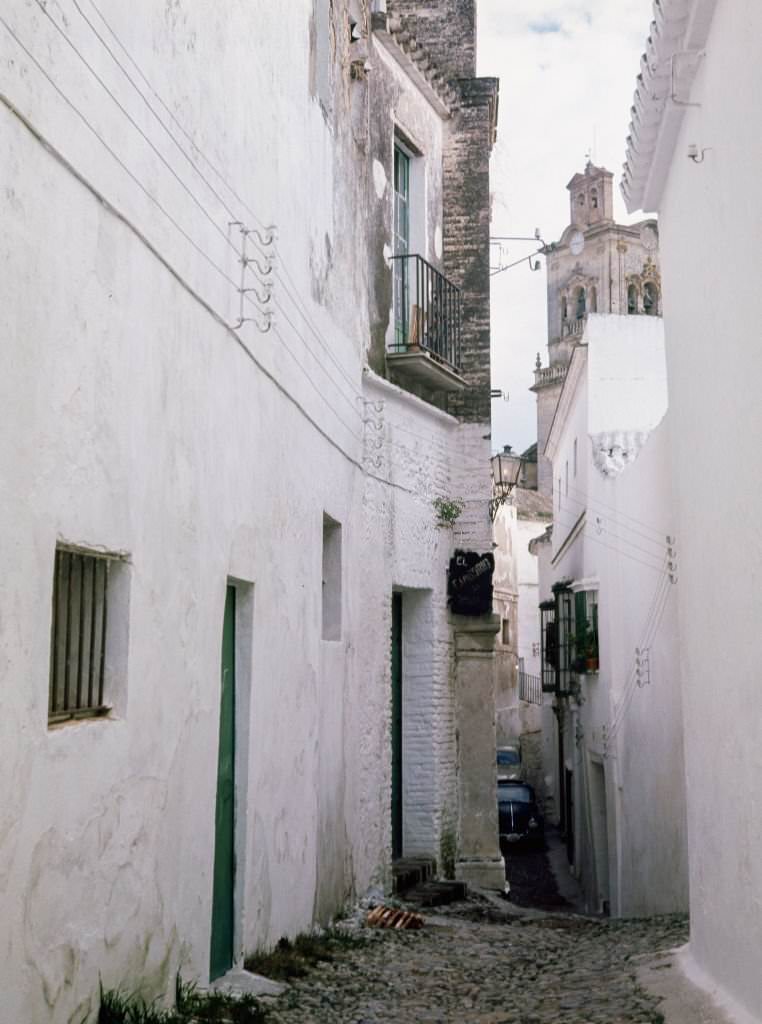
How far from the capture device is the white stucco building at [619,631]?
→ 1237 centimetres

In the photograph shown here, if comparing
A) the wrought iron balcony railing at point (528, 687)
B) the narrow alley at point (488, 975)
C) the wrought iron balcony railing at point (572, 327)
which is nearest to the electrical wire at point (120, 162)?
the narrow alley at point (488, 975)

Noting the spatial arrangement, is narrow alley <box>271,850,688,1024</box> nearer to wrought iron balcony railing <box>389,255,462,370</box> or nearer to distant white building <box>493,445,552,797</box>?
wrought iron balcony railing <box>389,255,462,370</box>

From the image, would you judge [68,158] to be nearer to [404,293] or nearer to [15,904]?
[15,904]

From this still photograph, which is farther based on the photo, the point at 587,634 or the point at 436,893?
the point at 587,634

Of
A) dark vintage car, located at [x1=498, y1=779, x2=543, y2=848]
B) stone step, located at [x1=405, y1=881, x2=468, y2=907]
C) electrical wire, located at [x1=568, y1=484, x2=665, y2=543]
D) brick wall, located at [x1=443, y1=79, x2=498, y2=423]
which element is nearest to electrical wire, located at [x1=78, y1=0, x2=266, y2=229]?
stone step, located at [x1=405, y1=881, x2=468, y2=907]

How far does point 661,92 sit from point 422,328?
6089 mm

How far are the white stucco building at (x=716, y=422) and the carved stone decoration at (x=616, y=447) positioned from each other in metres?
10.4

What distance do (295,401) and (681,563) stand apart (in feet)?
8.76

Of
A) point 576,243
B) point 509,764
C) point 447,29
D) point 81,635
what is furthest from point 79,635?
point 576,243

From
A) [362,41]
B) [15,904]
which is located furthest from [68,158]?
[362,41]

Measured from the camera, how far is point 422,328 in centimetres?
1288

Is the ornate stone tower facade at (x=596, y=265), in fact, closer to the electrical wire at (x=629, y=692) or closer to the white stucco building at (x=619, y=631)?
the white stucco building at (x=619, y=631)

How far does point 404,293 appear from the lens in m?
13.0

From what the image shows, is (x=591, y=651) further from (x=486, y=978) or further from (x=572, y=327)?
(x=572, y=327)
